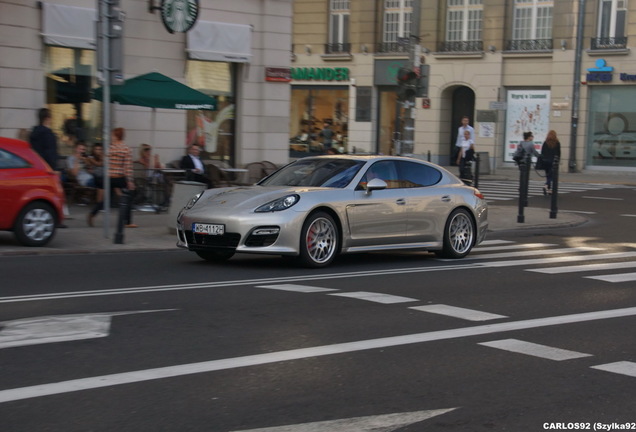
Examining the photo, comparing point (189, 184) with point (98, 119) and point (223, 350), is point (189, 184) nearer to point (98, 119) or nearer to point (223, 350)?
point (98, 119)

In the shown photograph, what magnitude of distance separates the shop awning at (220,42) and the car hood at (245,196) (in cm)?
1009

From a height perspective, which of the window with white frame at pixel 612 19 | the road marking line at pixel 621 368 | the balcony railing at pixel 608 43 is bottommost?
the road marking line at pixel 621 368

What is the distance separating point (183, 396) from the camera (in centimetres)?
548

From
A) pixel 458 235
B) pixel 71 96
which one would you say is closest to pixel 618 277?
pixel 458 235

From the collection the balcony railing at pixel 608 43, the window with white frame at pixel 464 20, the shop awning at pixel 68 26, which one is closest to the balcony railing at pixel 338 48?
the window with white frame at pixel 464 20

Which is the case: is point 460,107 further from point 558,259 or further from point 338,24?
point 558,259

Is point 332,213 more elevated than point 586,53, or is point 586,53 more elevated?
point 586,53

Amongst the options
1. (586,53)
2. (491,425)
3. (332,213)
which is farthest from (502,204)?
(491,425)

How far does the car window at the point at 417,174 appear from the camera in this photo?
1284 cm

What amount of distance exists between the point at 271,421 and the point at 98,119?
16.2m

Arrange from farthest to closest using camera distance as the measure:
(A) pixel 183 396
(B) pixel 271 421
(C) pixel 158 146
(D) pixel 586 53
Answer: (D) pixel 586 53
(C) pixel 158 146
(A) pixel 183 396
(B) pixel 271 421

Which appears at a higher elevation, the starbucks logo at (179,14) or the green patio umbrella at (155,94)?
the starbucks logo at (179,14)

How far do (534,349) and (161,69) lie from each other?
50.7 ft

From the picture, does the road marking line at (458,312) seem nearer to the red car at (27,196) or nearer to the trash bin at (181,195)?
the red car at (27,196)
